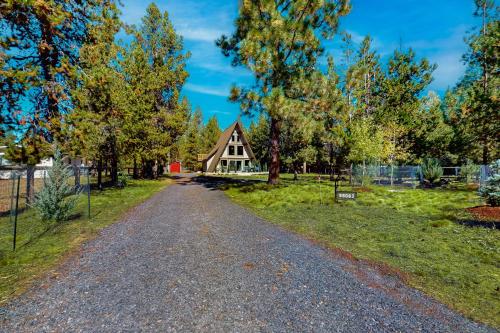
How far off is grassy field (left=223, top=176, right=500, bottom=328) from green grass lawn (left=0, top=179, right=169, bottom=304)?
652 centimetres

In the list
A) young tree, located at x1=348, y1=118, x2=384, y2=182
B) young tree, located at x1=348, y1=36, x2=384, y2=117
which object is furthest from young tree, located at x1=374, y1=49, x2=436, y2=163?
young tree, located at x1=348, y1=118, x2=384, y2=182

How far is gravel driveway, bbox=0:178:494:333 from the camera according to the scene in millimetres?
3846

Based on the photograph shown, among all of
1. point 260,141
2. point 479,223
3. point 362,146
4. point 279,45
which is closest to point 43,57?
point 279,45

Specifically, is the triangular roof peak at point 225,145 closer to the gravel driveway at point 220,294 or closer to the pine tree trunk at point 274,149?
the pine tree trunk at point 274,149

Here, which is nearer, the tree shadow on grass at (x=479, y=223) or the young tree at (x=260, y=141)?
the tree shadow on grass at (x=479, y=223)

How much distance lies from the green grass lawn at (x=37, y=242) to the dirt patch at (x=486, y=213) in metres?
13.8

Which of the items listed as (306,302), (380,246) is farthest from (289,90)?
(306,302)

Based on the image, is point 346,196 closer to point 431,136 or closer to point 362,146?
point 362,146

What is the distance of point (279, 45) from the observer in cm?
2019

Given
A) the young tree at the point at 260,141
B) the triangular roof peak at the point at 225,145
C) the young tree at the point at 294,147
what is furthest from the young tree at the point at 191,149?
the young tree at the point at 294,147

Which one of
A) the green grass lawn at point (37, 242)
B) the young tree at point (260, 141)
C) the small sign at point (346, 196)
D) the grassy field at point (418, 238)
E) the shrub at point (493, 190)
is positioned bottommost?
the green grass lawn at point (37, 242)

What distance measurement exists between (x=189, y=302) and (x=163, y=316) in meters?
0.48

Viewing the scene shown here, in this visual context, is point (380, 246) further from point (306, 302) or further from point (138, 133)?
point (138, 133)

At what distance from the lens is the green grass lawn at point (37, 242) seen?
539 centimetres
